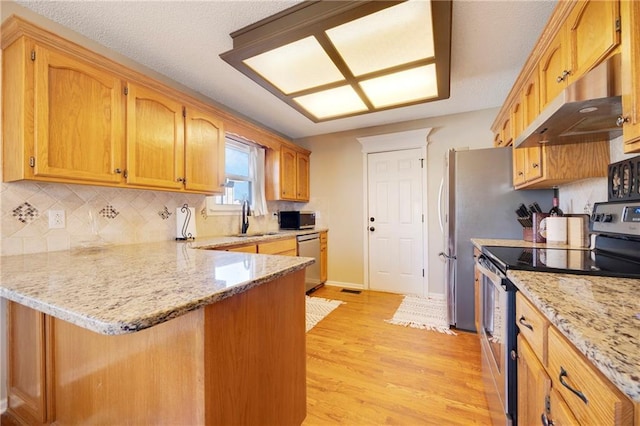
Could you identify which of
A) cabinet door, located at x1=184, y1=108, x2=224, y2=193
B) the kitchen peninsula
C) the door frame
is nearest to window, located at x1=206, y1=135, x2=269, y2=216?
cabinet door, located at x1=184, y1=108, x2=224, y2=193

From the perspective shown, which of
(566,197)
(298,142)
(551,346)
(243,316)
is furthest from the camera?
(298,142)

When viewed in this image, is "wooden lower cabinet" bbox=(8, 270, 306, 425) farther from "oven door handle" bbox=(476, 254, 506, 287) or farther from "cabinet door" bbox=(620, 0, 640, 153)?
"cabinet door" bbox=(620, 0, 640, 153)

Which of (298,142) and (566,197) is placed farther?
(298,142)

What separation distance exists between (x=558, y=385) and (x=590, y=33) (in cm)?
147

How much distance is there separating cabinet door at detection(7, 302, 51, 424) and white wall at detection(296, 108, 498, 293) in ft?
11.0

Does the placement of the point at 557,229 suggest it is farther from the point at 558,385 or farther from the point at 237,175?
the point at 237,175

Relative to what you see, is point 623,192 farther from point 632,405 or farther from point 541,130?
point 632,405

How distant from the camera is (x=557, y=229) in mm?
1837

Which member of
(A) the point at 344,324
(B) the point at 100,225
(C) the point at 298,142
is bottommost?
(A) the point at 344,324

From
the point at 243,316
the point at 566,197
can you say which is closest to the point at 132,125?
the point at 243,316

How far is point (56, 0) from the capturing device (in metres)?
1.57

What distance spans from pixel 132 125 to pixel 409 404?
8.46 feet

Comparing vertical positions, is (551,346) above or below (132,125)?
below

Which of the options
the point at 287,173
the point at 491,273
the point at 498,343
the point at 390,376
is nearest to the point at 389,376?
the point at 390,376
